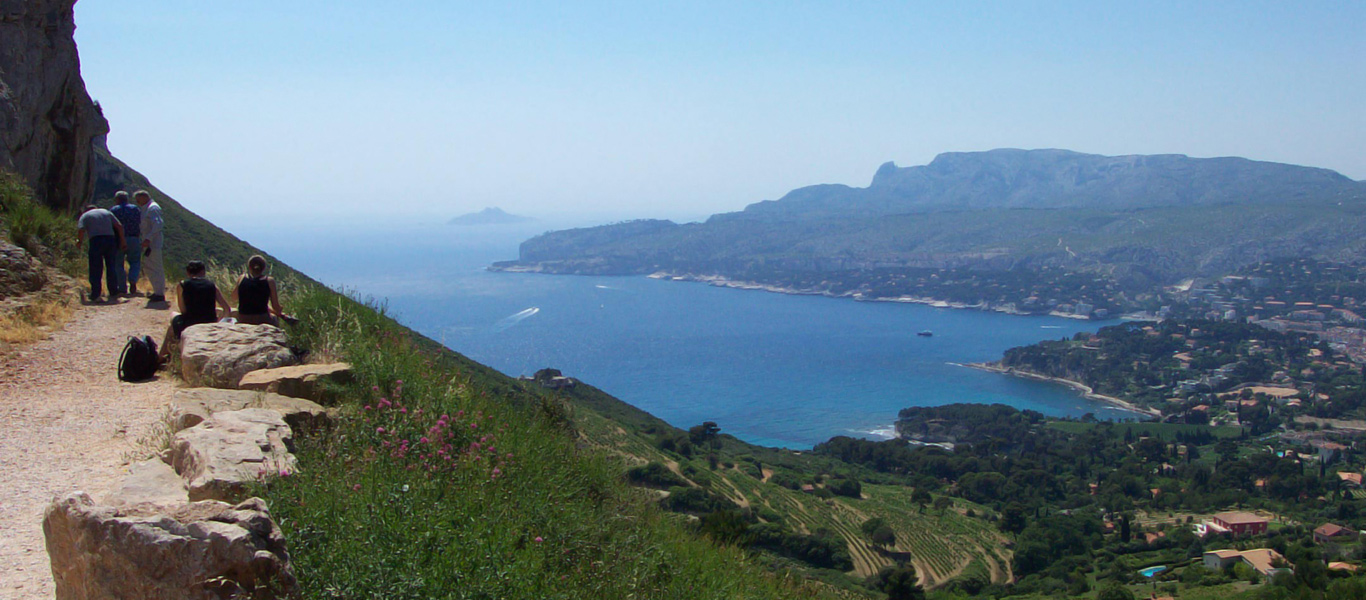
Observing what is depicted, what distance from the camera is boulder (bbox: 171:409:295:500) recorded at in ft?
10.6

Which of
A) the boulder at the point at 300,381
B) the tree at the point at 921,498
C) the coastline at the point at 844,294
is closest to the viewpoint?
the boulder at the point at 300,381

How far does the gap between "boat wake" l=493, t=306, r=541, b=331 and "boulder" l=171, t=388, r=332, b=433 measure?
249 feet

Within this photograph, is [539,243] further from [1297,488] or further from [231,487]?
[231,487]

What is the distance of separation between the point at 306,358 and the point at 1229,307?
11364 cm

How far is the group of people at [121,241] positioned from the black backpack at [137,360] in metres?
2.83

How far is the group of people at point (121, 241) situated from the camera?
8.05m

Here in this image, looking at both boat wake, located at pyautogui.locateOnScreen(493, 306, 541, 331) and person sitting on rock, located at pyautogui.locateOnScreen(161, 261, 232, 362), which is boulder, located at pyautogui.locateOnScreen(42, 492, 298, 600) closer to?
person sitting on rock, located at pyautogui.locateOnScreen(161, 261, 232, 362)

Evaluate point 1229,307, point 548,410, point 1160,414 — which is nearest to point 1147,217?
point 1229,307

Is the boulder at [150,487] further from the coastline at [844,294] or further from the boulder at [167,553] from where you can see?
the coastline at [844,294]

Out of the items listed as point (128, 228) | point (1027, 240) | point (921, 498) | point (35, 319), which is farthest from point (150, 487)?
point (1027, 240)

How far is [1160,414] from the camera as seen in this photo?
5488 centimetres

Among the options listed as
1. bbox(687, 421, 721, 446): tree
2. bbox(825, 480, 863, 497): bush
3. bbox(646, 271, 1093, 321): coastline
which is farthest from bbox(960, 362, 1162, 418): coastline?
bbox(646, 271, 1093, 321): coastline

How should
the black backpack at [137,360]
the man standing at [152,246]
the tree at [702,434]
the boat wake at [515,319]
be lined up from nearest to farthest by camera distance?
the black backpack at [137,360]
the man standing at [152,246]
the tree at [702,434]
the boat wake at [515,319]

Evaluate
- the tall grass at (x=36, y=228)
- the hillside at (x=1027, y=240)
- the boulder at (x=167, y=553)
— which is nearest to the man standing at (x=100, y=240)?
the tall grass at (x=36, y=228)
